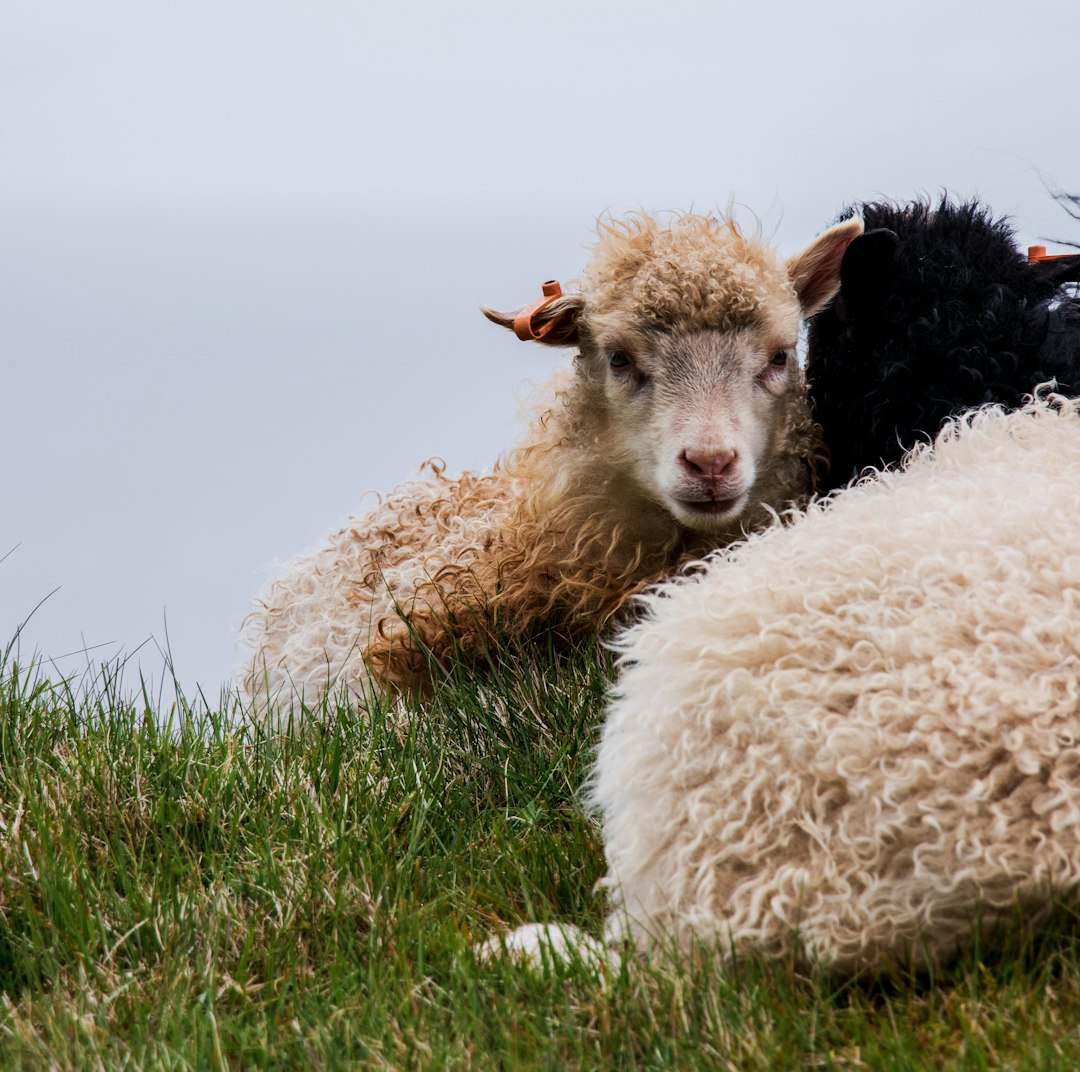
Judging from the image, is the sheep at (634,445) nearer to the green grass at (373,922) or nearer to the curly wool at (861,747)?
the green grass at (373,922)

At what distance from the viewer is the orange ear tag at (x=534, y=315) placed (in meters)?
4.88

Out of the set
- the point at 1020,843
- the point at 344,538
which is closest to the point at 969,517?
the point at 1020,843

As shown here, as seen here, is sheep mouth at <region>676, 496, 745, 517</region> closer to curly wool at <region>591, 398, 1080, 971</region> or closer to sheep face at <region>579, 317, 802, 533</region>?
sheep face at <region>579, 317, 802, 533</region>

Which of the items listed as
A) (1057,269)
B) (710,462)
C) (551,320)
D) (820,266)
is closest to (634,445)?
(710,462)

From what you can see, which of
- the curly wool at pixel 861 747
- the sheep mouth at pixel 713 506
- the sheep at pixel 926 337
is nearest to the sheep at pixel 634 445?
the sheep mouth at pixel 713 506

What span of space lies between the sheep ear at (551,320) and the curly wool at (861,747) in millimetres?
1950

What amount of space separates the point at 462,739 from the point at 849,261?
80.8 inches

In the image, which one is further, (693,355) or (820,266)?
(820,266)

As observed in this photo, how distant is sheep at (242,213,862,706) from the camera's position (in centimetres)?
458

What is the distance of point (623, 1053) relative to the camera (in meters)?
2.68

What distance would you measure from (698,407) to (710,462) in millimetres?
223

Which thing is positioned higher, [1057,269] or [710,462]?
[1057,269]

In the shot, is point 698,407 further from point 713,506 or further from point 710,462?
point 713,506

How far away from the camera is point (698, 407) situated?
4516mm
